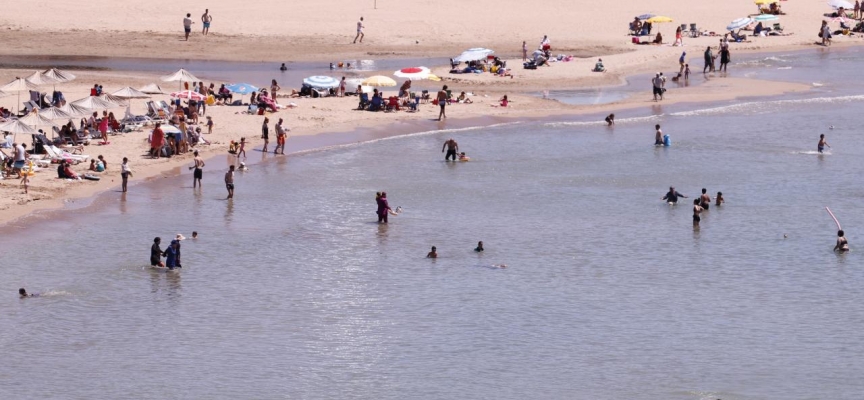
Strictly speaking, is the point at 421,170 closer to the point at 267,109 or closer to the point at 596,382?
the point at 267,109

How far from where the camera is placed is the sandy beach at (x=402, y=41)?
193ft

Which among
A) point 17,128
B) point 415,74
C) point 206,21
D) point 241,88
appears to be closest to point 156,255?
point 17,128

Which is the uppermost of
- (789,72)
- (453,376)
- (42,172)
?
(789,72)

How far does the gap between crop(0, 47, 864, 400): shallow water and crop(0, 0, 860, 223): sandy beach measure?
29.4 ft

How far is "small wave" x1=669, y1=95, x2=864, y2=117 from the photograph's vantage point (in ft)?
198

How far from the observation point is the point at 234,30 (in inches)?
3054

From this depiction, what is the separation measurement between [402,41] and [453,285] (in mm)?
44568

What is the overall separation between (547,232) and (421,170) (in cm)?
937

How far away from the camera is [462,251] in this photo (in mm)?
37031

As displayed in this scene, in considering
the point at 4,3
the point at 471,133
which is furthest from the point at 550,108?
the point at 4,3

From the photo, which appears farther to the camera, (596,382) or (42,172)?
(42,172)

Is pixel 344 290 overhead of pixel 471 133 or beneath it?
beneath

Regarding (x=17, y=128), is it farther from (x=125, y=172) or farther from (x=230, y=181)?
(x=230, y=181)

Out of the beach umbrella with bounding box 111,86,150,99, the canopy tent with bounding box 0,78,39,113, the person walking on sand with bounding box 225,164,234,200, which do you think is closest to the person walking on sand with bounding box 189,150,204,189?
the person walking on sand with bounding box 225,164,234,200
